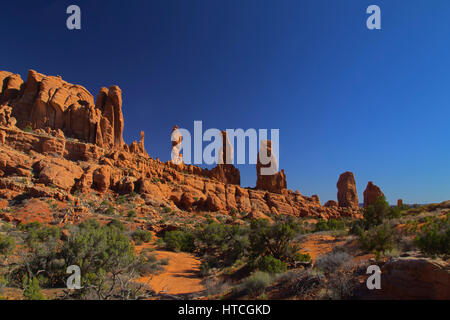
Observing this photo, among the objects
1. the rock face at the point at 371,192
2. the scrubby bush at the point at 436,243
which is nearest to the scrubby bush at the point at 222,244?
the scrubby bush at the point at 436,243

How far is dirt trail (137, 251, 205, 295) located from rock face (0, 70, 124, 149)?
3976 centimetres

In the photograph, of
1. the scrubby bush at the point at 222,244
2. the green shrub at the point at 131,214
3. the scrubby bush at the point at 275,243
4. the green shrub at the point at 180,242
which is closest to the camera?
the scrubby bush at the point at 275,243

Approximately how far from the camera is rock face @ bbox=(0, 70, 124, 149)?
41094 millimetres

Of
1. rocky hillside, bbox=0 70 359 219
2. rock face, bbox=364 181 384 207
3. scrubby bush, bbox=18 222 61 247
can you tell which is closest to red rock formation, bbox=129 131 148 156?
rocky hillside, bbox=0 70 359 219

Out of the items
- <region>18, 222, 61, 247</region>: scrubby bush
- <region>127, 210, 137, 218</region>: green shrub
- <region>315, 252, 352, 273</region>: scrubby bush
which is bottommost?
<region>127, 210, 137, 218</region>: green shrub

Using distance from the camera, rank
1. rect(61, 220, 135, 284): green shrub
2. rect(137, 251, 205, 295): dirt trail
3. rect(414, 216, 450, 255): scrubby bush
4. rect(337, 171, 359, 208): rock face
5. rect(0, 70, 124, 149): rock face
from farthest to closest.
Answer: rect(337, 171, 359, 208): rock face, rect(0, 70, 124, 149): rock face, rect(137, 251, 205, 295): dirt trail, rect(61, 220, 135, 284): green shrub, rect(414, 216, 450, 255): scrubby bush

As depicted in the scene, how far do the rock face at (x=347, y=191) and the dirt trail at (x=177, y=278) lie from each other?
64.5 m

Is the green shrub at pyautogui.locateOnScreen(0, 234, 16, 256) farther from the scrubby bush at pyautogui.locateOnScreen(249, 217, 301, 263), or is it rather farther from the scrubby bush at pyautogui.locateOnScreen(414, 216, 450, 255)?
the scrubby bush at pyautogui.locateOnScreen(414, 216, 450, 255)

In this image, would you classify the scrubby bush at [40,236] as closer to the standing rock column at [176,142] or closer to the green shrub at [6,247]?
the green shrub at [6,247]

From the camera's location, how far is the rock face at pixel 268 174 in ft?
194

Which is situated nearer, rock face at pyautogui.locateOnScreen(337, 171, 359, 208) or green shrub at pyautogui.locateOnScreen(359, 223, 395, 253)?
green shrub at pyautogui.locateOnScreen(359, 223, 395, 253)

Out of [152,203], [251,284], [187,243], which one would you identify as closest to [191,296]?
[251,284]

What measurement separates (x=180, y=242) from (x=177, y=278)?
24.7 feet

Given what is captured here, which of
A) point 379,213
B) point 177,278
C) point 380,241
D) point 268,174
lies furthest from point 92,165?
point 268,174
